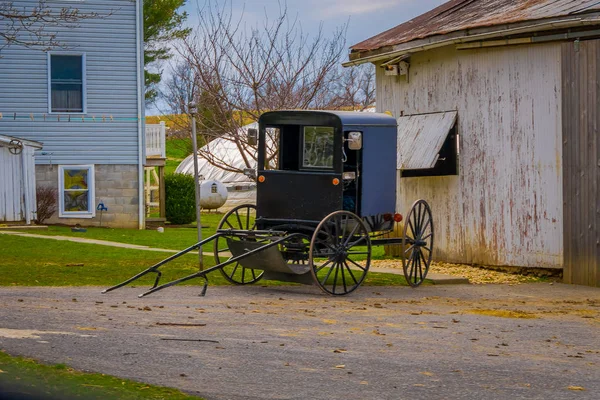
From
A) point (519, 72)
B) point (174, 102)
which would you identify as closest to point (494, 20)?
point (519, 72)

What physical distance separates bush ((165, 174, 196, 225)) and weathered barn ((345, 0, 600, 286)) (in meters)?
15.6

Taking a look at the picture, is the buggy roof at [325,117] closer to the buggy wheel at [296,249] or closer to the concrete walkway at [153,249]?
the buggy wheel at [296,249]

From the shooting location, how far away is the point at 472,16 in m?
19.2

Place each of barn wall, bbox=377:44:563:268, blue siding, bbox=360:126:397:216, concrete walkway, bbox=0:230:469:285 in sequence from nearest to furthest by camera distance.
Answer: blue siding, bbox=360:126:397:216
concrete walkway, bbox=0:230:469:285
barn wall, bbox=377:44:563:268

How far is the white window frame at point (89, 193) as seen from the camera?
30484 millimetres

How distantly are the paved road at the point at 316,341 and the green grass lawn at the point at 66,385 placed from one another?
25cm

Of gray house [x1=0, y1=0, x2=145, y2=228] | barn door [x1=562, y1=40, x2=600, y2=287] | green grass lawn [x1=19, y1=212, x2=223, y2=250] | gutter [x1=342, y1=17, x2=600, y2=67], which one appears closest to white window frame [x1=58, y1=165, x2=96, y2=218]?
gray house [x1=0, y1=0, x2=145, y2=228]

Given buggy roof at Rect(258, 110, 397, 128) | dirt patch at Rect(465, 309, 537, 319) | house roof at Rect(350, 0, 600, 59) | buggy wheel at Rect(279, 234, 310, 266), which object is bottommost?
dirt patch at Rect(465, 309, 537, 319)

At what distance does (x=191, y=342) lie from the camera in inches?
373

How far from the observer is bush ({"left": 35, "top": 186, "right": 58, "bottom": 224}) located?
97.2ft

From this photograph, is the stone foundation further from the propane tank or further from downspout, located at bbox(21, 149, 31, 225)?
the propane tank

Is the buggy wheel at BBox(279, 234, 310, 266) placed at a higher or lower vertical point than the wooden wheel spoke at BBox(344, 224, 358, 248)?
lower

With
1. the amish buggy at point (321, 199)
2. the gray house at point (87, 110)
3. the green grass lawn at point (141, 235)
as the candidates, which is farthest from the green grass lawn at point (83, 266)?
the gray house at point (87, 110)

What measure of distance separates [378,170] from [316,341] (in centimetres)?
559
